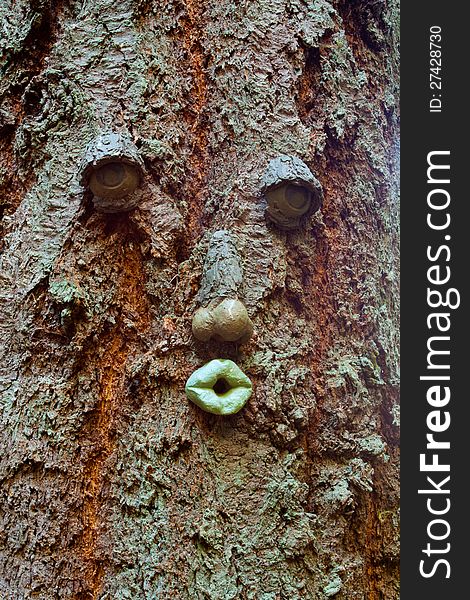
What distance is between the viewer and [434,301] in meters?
0.89

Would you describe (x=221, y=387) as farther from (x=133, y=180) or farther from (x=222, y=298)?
(x=133, y=180)

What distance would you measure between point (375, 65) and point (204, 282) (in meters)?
0.51

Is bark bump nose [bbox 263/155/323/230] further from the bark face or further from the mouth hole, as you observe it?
the mouth hole

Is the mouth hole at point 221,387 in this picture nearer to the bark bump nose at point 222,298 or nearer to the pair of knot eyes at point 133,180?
the bark bump nose at point 222,298

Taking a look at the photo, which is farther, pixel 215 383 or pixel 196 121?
pixel 196 121

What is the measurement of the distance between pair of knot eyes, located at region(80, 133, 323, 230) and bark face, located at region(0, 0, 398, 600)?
21 millimetres

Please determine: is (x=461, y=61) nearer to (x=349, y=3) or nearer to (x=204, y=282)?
(x=349, y=3)

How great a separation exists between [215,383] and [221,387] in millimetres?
18

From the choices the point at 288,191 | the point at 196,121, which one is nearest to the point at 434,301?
the point at 288,191

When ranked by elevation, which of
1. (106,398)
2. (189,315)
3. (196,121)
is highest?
(196,121)

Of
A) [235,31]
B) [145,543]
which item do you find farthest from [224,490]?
[235,31]

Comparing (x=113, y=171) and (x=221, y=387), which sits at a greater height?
(x=113, y=171)

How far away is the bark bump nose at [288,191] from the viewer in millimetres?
876

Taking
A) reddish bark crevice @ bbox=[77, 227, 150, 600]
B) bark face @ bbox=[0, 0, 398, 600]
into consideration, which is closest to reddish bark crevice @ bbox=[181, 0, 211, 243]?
bark face @ bbox=[0, 0, 398, 600]
